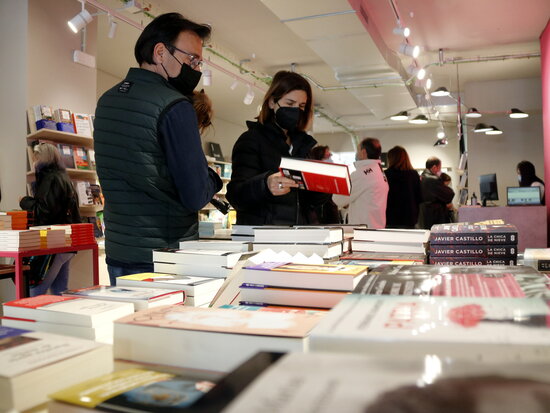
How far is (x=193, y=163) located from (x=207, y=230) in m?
0.59

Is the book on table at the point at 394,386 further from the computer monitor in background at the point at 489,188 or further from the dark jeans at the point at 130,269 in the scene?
the computer monitor in background at the point at 489,188

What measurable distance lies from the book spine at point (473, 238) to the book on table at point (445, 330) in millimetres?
750

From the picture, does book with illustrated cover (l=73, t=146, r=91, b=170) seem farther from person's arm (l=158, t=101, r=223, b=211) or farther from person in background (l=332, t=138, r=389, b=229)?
person's arm (l=158, t=101, r=223, b=211)

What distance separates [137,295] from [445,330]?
0.55m

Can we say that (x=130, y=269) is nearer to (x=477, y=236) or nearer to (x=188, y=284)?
(x=188, y=284)

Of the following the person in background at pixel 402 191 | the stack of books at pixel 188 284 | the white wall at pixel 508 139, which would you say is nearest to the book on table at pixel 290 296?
the stack of books at pixel 188 284

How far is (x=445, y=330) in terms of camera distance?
436 mm

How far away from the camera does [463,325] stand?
448mm

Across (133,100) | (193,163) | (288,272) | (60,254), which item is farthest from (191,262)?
(60,254)

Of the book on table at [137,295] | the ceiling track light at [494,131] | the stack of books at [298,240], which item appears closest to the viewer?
the book on table at [137,295]

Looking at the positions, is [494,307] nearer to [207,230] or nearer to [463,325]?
[463,325]

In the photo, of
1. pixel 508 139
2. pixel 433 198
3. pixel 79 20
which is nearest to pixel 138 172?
pixel 79 20

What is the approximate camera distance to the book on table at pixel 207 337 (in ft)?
1.64

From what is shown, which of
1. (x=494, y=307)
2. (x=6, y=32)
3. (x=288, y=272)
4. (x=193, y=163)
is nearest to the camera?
(x=494, y=307)
